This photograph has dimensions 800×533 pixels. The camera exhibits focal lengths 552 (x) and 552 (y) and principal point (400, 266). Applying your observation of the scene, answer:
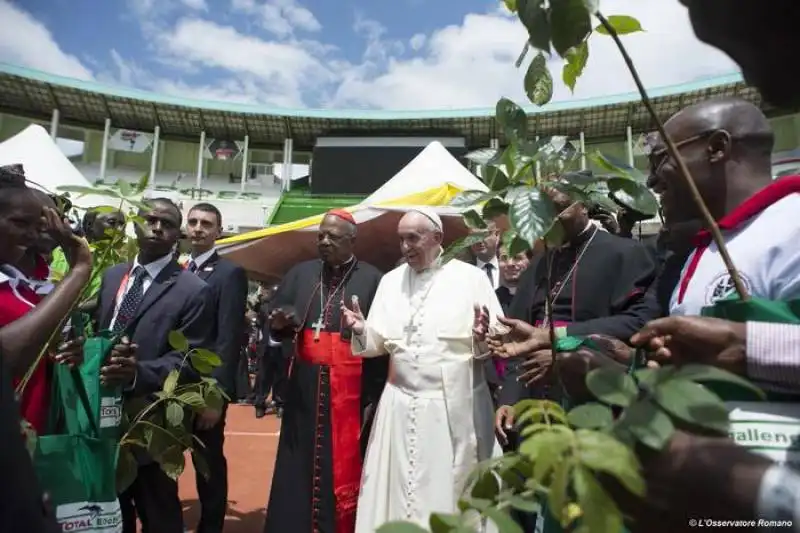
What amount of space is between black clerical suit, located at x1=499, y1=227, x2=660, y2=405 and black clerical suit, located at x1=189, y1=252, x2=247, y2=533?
5.44 feet

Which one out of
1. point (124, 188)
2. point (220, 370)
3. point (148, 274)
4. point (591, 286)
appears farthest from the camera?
point (220, 370)

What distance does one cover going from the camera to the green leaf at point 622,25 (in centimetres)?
94

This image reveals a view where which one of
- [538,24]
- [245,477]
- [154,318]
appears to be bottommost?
[245,477]

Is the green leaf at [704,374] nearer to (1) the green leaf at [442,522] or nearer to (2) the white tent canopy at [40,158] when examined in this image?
(1) the green leaf at [442,522]

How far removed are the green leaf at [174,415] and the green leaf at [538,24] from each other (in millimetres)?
2245

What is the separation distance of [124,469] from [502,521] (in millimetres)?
2225

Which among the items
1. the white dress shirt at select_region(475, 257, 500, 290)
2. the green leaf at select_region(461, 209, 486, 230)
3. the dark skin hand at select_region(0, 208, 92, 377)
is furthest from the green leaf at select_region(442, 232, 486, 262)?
the white dress shirt at select_region(475, 257, 500, 290)

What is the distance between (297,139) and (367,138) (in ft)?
18.3

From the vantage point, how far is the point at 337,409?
3295 mm

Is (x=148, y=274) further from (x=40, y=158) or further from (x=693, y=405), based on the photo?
(x=40, y=158)

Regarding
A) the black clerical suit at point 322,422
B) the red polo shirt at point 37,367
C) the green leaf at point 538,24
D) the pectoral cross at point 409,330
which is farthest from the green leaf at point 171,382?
the green leaf at point 538,24

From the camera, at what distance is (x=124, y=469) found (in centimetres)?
238

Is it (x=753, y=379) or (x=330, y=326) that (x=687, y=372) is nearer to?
(x=753, y=379)

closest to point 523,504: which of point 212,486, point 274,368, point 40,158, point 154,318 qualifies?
point 154,318
